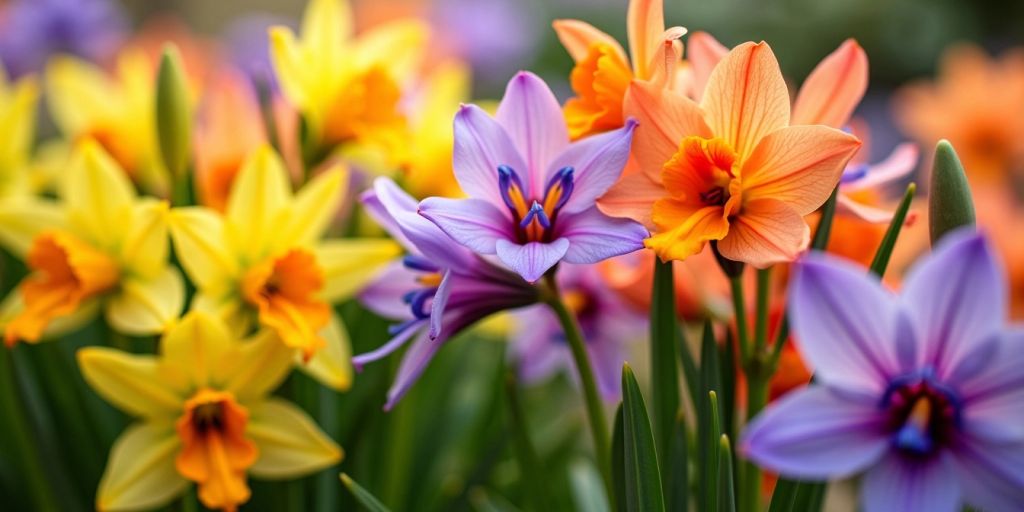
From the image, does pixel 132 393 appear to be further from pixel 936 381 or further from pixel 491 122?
pixel 936 381

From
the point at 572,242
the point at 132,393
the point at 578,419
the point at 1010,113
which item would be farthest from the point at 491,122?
the point at 1010,113

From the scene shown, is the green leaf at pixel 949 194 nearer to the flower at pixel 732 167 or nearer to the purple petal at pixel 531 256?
the flower at pixel 732 167

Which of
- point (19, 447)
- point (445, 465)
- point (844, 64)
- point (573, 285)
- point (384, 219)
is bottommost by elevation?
point (445, 465)

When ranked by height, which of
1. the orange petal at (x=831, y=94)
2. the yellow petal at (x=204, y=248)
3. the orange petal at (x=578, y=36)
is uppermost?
the orange petal at (x=578, y=36)

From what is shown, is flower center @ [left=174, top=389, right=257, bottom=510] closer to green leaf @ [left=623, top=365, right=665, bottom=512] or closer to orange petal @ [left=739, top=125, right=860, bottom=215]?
green leaf @ [left=623, top=365, right=665, bottom=512]

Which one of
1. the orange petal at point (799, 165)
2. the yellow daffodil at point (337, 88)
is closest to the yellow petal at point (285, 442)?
the yellow daffodil at point (337, 88)

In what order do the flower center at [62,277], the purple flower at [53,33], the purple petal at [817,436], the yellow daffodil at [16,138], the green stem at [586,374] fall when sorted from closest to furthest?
the purple petal at [817,436] < the green stem at [586,374] < the flower center at [62,277] < the yellow daffodil at [16,138] < the purple flower at [53,33]

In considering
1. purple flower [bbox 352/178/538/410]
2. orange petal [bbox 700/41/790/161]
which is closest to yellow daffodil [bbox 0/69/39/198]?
purple flower [bbox 352/178/538/410]
